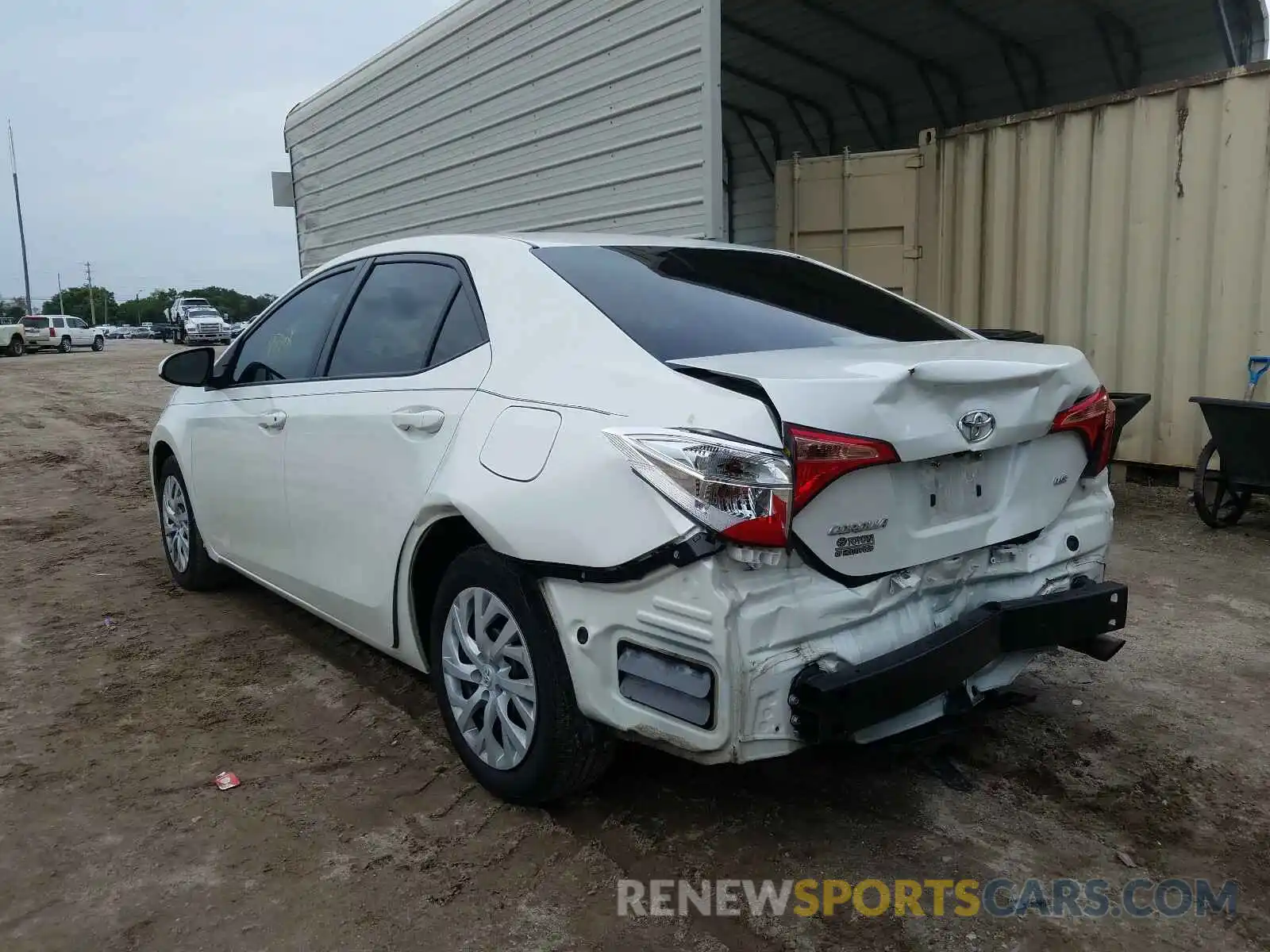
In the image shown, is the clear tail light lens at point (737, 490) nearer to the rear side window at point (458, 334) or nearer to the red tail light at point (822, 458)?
the red tail light at point (822, 458)

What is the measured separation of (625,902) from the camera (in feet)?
7.95

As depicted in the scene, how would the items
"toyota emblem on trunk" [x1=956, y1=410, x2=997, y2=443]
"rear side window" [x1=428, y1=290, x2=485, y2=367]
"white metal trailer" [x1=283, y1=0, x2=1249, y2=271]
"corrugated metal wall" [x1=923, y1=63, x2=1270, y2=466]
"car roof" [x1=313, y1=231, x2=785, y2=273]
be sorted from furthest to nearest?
"white metal trailer" [x1=283, y1=0, x2=1249, y2=271], "corrugated metal wall" [x1=923, y1=63, x2=1270, y2=466], "car roof" [x1=313, y1=231, x2=785, y2=273], "rear side window" [x1=428, y1=290, x2=485, y2=367], "toyota emblem on trunk" [x1=956, y1=410, x2=997, y2=443]

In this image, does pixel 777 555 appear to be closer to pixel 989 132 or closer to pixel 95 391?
pixel 989 132

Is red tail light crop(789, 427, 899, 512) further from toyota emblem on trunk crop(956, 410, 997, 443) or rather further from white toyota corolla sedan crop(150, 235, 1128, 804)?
toyota emblem on trunk crop(956, 410, 997, 443)

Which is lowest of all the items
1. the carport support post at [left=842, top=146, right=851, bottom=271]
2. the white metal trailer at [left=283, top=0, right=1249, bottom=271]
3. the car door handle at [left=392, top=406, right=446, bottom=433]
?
the car door handle at [left=392, top=406, right=446, bottom=433]

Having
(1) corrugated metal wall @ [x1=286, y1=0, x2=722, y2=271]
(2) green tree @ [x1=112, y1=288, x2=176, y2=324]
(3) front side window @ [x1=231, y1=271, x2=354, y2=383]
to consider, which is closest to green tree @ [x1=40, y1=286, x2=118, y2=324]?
(2) green tree @ [x1=112, y1=288, x2=176, y2=324]

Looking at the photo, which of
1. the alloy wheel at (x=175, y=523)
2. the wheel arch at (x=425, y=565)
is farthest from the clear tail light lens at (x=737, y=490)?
the alloy wheel at (x=175, y=523)

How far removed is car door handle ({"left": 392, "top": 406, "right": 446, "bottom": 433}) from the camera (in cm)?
290

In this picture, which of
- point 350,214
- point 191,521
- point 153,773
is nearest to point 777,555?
point 153,773

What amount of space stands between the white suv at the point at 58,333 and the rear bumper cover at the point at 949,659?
39.6m

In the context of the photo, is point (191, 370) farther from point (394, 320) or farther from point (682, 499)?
point (682, 499)

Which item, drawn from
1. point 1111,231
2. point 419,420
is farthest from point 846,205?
point 419,420

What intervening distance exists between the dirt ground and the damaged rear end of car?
35cm

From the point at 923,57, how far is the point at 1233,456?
6049mm
